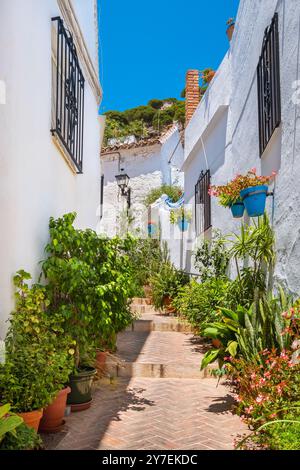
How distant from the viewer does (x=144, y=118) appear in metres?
35.8

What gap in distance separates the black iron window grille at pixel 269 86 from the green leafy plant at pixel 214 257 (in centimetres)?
274

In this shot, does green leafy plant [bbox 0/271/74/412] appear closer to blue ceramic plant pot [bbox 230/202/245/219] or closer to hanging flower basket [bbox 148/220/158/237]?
blue ceramic plant pot [bbox 230/202/245/219]

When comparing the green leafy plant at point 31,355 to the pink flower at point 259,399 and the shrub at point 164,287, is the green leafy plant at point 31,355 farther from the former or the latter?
the shrub at point 164,287

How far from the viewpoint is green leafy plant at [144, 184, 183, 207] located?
19172 mm

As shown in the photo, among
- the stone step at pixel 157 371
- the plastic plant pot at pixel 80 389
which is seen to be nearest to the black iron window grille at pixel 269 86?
the stone step at pixel 157 371

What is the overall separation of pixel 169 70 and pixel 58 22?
7.90 meters

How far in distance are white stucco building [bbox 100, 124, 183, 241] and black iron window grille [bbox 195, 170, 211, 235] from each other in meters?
7.49

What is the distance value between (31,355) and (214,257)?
19.6 feet

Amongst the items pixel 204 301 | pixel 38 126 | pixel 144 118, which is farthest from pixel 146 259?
pixel 144 118

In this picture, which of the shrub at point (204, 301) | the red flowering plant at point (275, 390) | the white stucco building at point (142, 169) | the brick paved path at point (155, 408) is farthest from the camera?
the white stucco building at point (142, 169)

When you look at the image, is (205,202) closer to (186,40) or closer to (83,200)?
(186,40)

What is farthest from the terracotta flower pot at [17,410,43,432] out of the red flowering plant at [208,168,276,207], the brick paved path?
the red flowering plant at [208,168,276,207]

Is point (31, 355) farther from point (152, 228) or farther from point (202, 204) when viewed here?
point (152, 228)

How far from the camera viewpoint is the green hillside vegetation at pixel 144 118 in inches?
1131
